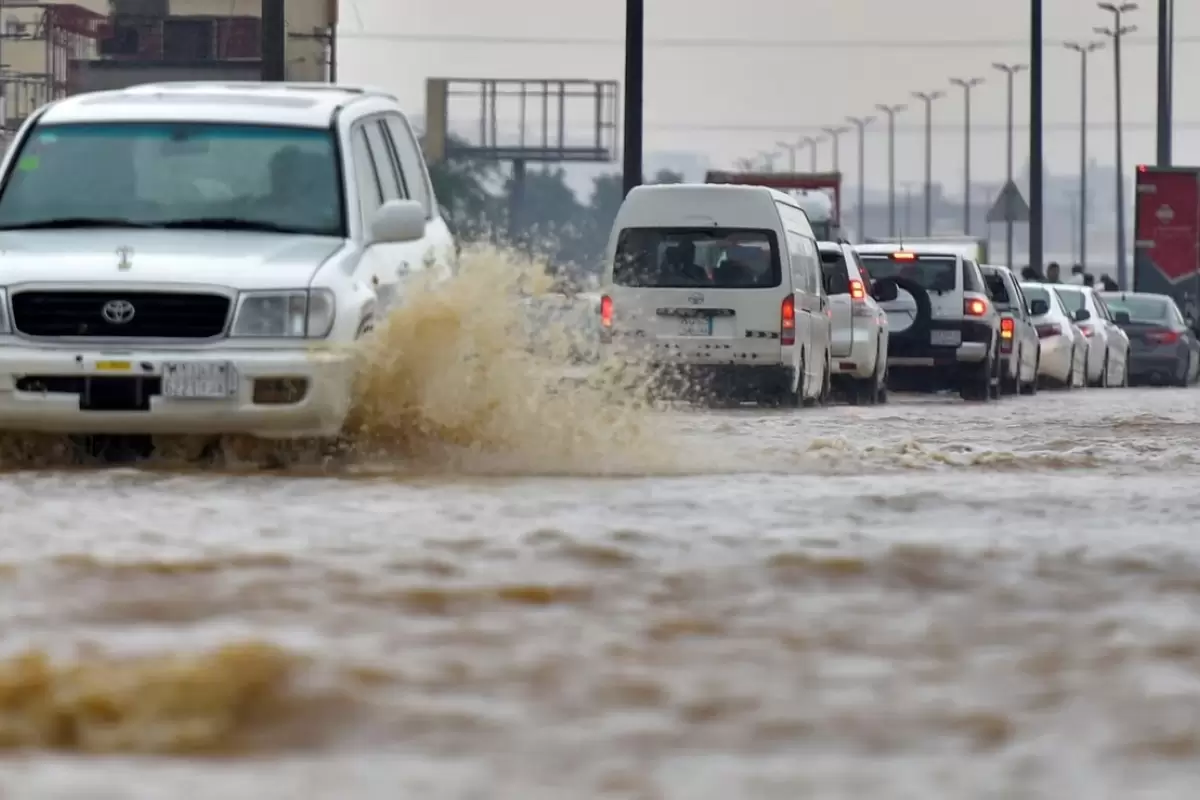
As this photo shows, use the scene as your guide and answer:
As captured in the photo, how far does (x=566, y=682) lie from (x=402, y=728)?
61 centimetres

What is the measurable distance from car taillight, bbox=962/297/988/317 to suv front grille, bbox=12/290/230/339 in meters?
16.8

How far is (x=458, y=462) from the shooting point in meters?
11.6

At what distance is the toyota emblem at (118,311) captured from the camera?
11.1 meters

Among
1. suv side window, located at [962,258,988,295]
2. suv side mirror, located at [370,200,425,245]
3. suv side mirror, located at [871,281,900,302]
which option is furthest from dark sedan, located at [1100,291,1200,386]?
suv side mirror, located at [370,200,425,245]

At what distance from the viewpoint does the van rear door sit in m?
21.5

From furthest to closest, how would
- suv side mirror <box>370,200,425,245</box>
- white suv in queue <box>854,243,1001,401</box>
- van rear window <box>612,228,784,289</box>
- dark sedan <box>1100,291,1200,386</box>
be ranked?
dark sedan <box>1100,291,1200,386</box> → white suv in queue <box>854,243,1001,401</box> → van rear window <box>612,228,784,289</box> → suv side mirror <box>370,200,425,245</box>

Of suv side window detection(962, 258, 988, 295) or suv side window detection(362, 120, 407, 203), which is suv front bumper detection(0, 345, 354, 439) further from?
suv side window detection(962, 258, 988, 295)

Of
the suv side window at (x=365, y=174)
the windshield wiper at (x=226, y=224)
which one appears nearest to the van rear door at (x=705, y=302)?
the suv side window at (x=365, y=174)

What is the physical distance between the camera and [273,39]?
26.9m

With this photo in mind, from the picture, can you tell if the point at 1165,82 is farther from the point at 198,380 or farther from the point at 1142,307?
the point at 198,380

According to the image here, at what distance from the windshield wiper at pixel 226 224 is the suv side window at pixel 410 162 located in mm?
1577

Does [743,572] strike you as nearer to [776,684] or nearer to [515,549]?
[515,549]

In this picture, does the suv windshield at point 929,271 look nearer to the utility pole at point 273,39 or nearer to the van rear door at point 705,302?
the van rear door at point 705,302

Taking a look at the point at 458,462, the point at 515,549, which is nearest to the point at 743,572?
the point at 515,549
